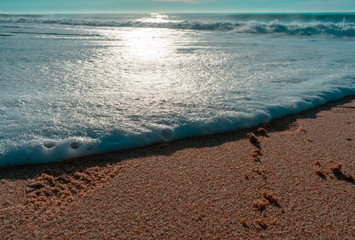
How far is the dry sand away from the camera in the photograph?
1322 millimetres

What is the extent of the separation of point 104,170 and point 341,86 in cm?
334

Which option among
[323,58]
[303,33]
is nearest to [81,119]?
[323,58]

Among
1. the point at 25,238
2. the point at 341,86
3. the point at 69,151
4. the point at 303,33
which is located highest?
the point at 303,33

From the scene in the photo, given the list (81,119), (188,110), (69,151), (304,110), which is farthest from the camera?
(304,110)

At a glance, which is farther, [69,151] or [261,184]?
[69,151]

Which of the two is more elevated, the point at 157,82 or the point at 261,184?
the point at 157,82

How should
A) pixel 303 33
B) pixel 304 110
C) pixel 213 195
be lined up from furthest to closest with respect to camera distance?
pixel 303 33 < pixel 304 110 < pixel 213 195

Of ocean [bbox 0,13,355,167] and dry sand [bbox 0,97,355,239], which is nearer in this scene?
dry sand [bbox 0,97,355,239]

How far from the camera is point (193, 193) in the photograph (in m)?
1.57

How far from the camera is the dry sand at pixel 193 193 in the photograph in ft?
4.34

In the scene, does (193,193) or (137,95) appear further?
(137,95)

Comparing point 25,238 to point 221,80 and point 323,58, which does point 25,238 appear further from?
point 323,58

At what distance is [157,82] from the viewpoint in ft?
11.1

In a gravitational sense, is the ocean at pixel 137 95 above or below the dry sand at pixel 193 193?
above
